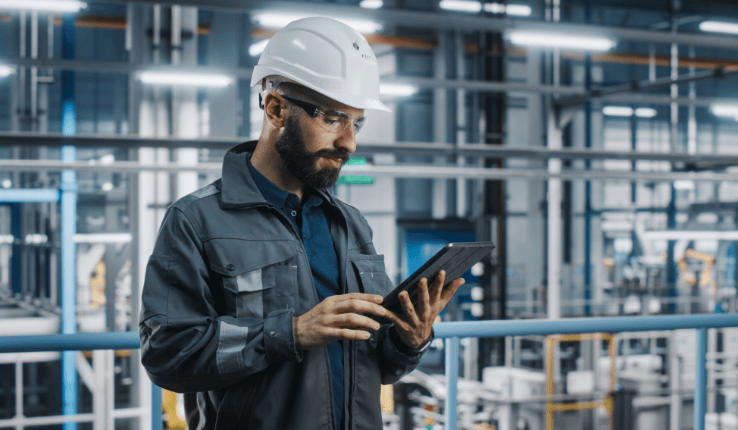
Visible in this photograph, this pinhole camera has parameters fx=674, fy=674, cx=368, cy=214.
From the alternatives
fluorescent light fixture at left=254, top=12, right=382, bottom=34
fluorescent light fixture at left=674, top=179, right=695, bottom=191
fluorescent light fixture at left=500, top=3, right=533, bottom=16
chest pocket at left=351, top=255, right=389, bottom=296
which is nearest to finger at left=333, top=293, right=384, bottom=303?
chest pocket at left=351, top=255, right=389, bottom=296

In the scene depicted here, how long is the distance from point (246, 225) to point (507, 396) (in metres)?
8.64

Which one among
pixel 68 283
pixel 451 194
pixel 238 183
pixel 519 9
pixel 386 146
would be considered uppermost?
pixel 519 9

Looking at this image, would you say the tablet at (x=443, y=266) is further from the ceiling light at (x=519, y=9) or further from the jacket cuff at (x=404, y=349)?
the ceiling light at (x=519, y=9)

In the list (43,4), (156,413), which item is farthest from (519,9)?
(156,413)

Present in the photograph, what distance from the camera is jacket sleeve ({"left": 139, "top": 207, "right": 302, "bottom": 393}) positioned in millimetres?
1209

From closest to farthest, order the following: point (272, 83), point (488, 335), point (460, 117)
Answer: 1. point (272, 83)
2. point (488, 335)
3. point (460, 117)

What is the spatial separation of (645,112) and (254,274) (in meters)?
22.0

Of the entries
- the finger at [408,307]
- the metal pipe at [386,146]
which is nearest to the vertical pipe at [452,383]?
the finger at [408,307]

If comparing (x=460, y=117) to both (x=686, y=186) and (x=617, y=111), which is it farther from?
(x=686, y=186)

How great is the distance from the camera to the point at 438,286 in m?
1.30

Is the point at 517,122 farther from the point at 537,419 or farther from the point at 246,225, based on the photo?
the point at 246,225

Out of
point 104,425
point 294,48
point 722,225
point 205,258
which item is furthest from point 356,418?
point 722,225

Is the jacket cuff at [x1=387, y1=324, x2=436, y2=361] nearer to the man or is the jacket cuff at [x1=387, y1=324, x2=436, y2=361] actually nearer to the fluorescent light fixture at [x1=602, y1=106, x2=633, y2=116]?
the man

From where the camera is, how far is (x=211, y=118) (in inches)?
342
